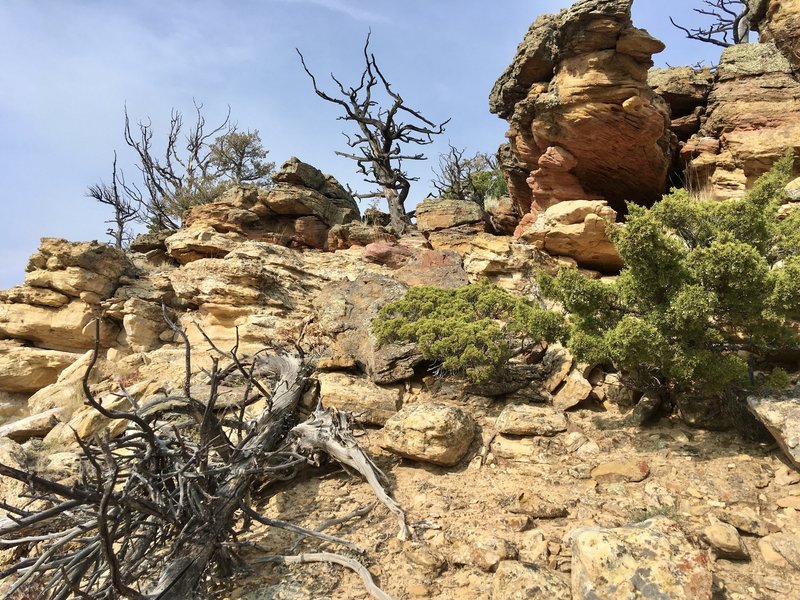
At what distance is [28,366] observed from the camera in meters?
10.5

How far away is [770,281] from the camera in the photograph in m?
4.74

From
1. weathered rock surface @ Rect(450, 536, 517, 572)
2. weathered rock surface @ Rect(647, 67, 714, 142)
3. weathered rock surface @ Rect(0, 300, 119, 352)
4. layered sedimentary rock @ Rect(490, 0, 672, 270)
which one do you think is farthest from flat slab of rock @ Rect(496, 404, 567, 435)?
weathered rock surface @ Rect(647, 67, 714, 142)

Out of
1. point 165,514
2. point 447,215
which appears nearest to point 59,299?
point 165,514

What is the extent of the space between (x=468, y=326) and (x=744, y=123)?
33.7 feet

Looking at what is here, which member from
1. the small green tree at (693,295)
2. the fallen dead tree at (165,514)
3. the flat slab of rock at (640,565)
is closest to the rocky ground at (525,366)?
the flat slab of rock at (640,565)

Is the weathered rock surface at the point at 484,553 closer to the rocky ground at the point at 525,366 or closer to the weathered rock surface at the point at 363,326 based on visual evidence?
the rocky ground at the point at 525,366

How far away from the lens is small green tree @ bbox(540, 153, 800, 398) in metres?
4.81

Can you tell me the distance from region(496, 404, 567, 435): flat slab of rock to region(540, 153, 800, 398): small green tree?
40.9 inches

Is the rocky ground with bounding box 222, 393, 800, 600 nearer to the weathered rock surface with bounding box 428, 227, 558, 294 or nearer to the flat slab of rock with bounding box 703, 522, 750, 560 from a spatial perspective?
the flat slab of rock with bounding box 703, 522, 750, 560

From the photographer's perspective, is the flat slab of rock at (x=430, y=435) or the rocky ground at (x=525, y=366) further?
the flat slab of rock at (x=430, y=435)

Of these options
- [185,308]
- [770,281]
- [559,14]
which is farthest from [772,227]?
[185,308]

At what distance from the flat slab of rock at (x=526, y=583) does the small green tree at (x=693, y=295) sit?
8.49ft

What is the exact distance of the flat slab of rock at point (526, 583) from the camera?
3471mm

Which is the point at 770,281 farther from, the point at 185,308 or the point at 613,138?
the point at 185,308
